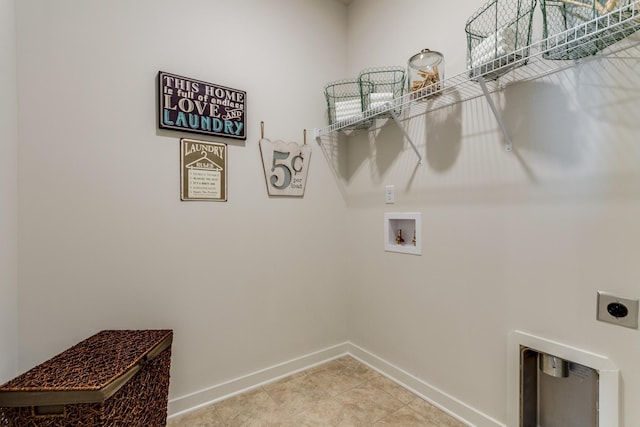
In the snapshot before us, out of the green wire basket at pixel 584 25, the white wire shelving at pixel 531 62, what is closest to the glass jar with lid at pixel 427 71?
the white wire shelving at pixel 531 62

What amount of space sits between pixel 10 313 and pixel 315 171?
1703 millimetres

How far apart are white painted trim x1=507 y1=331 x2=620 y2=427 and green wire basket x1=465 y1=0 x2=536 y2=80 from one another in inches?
44.9

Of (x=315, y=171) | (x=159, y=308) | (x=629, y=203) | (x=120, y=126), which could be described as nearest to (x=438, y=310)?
(x=629, y=203)

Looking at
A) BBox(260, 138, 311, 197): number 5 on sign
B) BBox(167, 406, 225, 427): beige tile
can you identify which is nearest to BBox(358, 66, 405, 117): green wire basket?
BBox(260, 138, 311, 197): number 5 on sign

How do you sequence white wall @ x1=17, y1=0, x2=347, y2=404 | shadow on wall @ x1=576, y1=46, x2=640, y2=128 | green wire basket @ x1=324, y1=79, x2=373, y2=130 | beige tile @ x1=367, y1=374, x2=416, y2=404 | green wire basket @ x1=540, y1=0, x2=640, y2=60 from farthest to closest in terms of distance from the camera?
green wire basket @ x1=324, y1=79, x2=373, y2=130
beige tile @ x1=367, y1=374, x2=416, y2=404
white wall @ x1=17, y1=0, x2=347, y2=404
shadow on wall @ x1=576, y1=46, x2=640, y2=128
green wire basket @ x1=540, y1=0, x2=640, y2=60

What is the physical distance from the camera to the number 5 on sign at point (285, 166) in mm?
1927

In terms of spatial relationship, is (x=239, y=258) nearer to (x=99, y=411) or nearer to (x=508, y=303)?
(x=99, y=411)

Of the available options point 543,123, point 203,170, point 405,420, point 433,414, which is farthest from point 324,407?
point 543,123

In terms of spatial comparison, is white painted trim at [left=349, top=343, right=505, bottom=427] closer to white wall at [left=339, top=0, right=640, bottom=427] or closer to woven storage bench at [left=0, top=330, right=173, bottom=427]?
white wall at [left=339, top=0, right=640, bottom=427]

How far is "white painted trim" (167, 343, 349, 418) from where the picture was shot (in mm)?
1641

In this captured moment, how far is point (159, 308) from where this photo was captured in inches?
62.8

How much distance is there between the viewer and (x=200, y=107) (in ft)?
5.47

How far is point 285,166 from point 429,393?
64.1 inches

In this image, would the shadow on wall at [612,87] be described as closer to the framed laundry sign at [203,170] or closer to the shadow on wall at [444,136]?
the shadow on wall at [444,136]
